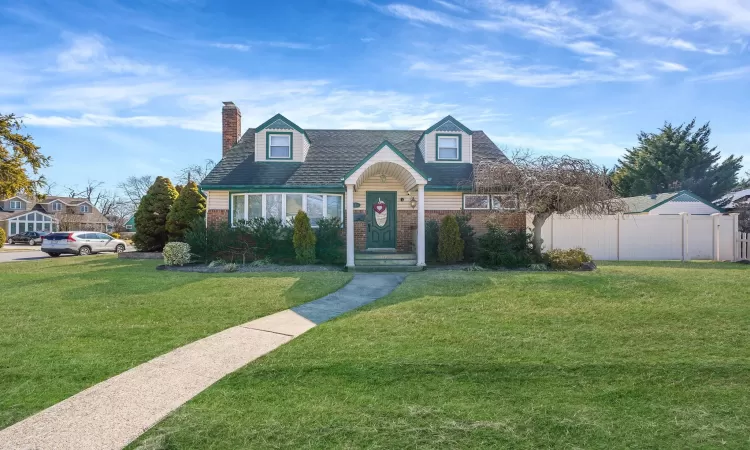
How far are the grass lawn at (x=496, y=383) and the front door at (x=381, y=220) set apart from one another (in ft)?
28.3

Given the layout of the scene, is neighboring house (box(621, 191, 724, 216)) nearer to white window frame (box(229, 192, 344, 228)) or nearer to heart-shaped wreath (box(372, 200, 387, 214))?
heart-shaped wreath (box(372, 200, 387, 214))

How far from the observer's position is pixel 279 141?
17266 mm

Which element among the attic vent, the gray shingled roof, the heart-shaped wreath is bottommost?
the heart-shaped wreath

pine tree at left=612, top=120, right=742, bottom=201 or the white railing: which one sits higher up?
pine tree at left=612, top=120, right=742, bottom=201

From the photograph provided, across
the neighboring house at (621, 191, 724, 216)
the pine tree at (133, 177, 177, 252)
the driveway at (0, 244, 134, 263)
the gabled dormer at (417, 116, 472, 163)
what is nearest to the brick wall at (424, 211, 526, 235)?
the gabled dormer at (417, 116, 472, 163)

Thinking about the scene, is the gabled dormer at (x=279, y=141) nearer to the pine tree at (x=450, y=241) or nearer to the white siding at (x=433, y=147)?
the white siding at (x=433, y=147)

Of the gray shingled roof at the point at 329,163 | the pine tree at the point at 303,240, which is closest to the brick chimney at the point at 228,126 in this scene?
the gray shingled roof at the point at 329,163

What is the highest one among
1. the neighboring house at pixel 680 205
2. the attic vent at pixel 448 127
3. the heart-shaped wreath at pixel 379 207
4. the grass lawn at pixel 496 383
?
the attic vent at pixel 448 127

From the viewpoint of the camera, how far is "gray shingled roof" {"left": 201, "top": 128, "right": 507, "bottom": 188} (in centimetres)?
1598

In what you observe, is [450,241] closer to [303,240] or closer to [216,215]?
[303,240]

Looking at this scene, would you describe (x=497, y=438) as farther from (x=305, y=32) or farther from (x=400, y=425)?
(x=305, y=32)

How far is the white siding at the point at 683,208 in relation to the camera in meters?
21.8

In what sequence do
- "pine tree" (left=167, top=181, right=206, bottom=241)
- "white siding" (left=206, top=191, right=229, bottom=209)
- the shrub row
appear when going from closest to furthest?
the shrub row
"white siding" (left=206, top=191, right=229, bottom=209)
"pine tree" (left=167, top=181, right=206, bottom=241)

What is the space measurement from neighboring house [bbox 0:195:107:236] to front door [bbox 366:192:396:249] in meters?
51.8
